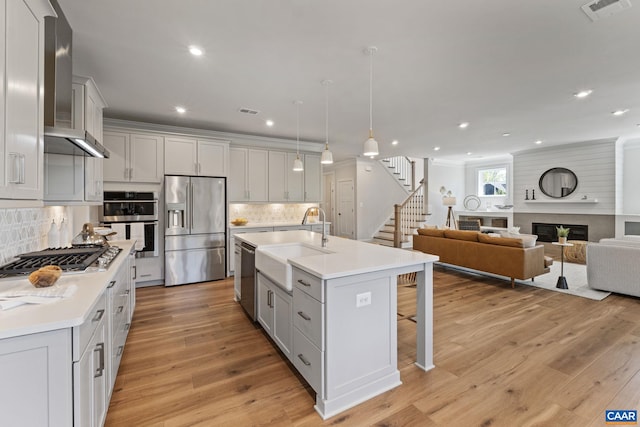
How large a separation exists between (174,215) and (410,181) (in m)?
7.79

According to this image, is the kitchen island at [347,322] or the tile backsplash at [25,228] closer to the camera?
the kitchen island at [347,322]

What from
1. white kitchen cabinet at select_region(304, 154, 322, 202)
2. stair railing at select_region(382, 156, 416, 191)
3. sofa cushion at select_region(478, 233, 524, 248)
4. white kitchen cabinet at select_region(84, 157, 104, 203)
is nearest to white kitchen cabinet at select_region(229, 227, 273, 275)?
white kitchen cabinet at select_region(304, 154, 322, 202)

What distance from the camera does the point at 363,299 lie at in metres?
2.01

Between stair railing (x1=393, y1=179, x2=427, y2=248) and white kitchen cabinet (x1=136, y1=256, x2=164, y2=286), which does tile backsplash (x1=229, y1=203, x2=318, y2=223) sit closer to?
white kitchen cabinet (x1=136, y1=256, x2=164, y2=286)

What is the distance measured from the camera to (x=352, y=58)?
2.83 meters

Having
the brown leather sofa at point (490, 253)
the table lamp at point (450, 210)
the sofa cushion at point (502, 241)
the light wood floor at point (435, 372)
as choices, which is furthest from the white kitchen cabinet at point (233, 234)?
the table lamp at point (450, 210)

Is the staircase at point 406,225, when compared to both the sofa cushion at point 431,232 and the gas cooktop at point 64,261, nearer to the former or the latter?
the sofa cushion at point 431,232

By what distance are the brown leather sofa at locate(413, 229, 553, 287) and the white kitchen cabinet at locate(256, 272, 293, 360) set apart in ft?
12.4

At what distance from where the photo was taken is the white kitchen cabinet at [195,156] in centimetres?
478

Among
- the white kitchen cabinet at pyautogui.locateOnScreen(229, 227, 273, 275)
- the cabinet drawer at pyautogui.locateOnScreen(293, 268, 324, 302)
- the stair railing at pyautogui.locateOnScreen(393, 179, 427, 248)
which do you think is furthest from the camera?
the stair railing at pyautogui.locateOnScreen(393, 179, 427, 248)

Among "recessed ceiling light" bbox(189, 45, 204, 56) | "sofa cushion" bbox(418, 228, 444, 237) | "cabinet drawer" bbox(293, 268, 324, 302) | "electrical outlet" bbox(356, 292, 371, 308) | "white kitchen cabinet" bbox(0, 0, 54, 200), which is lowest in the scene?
"electrical outlet" bbox(356, 292, 371, 308)

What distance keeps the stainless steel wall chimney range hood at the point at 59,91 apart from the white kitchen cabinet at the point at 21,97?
20cm

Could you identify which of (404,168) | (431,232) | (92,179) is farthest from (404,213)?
(92,179)

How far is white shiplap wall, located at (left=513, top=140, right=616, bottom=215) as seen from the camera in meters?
6.87
